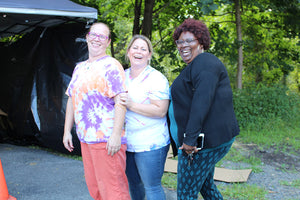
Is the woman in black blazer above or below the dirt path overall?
above

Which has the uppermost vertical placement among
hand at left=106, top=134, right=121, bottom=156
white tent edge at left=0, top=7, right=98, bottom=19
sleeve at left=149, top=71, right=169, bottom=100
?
white tent edge at left=0, top=7, right=98, bottom=19

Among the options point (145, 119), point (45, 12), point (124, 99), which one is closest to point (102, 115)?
point (124, 99)

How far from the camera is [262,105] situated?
7.39 meters

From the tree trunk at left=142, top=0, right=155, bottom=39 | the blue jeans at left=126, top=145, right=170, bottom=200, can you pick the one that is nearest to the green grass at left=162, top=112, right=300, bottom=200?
the blue jeans at left=126, top=145, right=170, bottom=200

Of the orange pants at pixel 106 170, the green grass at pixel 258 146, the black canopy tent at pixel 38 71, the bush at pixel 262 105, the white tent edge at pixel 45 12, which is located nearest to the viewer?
the orange pants at pixel 106 170

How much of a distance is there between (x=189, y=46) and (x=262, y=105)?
19.2 feet

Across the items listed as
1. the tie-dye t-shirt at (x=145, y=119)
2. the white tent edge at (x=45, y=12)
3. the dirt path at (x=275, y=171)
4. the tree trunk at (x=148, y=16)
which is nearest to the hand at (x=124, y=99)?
the tie-dye t-shirt at (x=145, y=119)

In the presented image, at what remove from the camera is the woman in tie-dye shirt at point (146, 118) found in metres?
2.26

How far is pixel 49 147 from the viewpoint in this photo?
5324mm

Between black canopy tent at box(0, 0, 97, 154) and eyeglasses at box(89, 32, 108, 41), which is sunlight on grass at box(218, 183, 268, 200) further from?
black canopy tent at box(0, 0, 97, 154)

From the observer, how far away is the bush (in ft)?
23.5

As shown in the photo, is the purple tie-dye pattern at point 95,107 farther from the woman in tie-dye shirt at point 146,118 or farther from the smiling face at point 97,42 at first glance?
the smiling face at point 97,42

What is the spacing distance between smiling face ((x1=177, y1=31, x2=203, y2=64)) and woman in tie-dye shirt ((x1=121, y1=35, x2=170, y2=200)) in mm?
283

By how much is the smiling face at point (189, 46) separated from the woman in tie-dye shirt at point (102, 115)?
0.50 m
